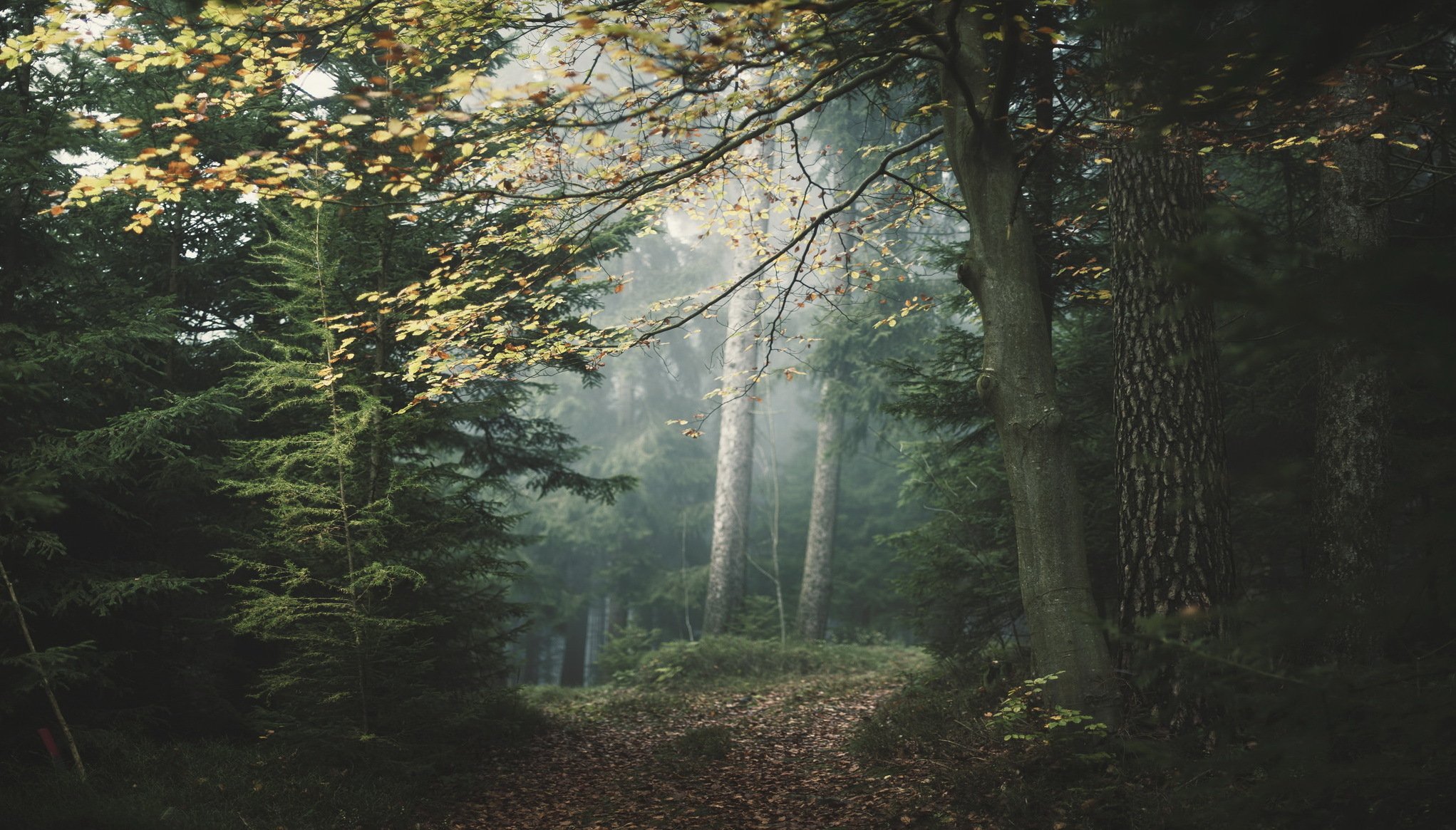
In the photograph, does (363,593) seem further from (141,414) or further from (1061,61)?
(1061,61)

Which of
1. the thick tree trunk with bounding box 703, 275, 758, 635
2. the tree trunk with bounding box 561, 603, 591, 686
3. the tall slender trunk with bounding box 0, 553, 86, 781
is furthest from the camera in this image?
the tree trunk with bounding box 561, 603, 591, 686

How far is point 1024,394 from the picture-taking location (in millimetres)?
5566

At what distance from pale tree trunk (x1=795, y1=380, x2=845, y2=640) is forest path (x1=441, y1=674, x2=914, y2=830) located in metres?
7.24

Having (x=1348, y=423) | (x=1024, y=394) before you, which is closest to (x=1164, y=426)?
(x=1024, y=394)

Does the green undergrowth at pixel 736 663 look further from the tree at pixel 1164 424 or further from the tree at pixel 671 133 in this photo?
the tree at pixel 671 133

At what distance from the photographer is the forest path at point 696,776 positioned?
18.9ft

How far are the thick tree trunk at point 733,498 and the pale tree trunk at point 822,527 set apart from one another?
156 cm

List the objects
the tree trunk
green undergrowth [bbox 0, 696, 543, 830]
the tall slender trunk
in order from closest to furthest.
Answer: green undergrowth [bbox 0, 696, 543, 830]
the tall slender trunk
the tree trunk

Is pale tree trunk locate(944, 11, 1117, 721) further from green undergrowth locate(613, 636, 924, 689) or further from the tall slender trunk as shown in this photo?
green undergrowth locate(613, 636, 924, 689)

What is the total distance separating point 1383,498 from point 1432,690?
50 cm

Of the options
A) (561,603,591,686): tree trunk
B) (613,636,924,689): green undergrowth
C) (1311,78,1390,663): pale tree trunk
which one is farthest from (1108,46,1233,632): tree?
(561,603,591,686): tree trunk

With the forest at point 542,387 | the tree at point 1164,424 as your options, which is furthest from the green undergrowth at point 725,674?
the tree at point 1164,424

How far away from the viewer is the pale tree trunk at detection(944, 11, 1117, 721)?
537 cm

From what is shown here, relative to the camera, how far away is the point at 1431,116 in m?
6.11
